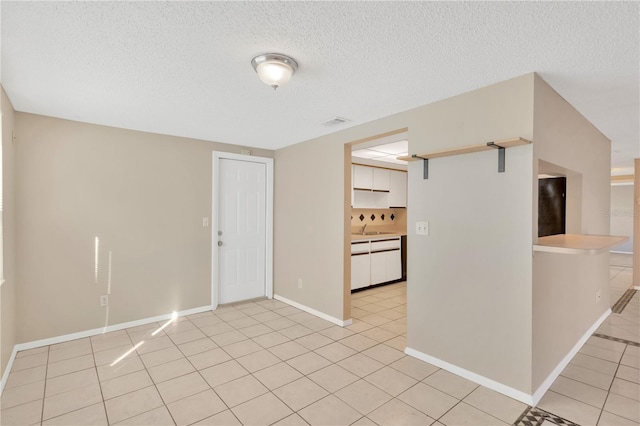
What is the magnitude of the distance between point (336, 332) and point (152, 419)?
6.50 ft

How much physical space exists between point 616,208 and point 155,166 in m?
13.3

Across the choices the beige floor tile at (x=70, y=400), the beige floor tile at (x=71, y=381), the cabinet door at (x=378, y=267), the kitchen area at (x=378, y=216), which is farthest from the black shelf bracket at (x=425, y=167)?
the beige floor tile at (x=71, y=381)

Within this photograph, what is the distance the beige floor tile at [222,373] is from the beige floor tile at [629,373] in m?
3.14

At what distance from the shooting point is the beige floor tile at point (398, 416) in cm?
202

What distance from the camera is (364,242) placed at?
17.5ft

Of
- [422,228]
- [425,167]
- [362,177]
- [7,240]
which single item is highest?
[362,177]

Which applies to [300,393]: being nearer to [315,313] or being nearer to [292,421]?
[292,421]

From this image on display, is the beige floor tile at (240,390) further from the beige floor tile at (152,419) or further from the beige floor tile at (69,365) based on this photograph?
the beige floor tile at (69,365)

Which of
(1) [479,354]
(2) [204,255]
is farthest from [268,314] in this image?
(1) [479,354]

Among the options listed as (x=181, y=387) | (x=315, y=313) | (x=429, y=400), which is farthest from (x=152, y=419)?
→ (x=315, y=313)

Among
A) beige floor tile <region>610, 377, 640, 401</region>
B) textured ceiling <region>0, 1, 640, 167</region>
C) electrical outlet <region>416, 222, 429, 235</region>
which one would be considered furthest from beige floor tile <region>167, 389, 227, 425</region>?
beige floor tile <region>610, 377, 640, 401</region>

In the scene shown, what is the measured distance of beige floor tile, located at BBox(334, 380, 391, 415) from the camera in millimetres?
2193

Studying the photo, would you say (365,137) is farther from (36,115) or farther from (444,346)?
(36,115)

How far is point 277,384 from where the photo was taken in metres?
2.47
